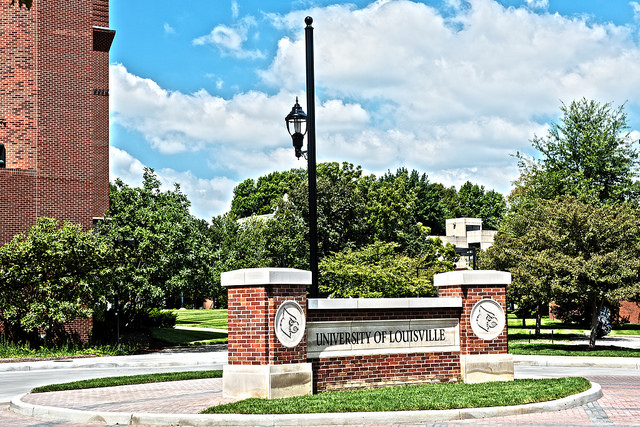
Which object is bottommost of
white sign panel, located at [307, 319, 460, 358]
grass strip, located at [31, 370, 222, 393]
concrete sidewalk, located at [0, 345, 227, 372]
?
concrete sidewalk, located at [0, 345, 227, 372]

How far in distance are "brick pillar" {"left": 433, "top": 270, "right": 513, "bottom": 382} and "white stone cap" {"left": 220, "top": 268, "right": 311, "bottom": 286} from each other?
3394 millimetres

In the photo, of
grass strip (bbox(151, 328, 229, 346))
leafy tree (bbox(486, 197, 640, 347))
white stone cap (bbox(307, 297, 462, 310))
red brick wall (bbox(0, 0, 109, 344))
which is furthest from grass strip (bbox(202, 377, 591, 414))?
grass strip (bbox(151, 328, 229, 346))

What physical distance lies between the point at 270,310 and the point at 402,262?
74.9 ft

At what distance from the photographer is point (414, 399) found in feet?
37.1

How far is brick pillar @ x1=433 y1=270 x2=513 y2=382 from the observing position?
46.4ft

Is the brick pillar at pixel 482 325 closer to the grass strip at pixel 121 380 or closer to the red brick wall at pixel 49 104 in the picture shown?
the grass strip at pixel 121 380

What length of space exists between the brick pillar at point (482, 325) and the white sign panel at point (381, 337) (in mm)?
266

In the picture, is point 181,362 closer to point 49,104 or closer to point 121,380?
point 121,380

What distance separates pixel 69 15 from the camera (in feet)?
96.3

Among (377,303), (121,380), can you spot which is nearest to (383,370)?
(377,303)

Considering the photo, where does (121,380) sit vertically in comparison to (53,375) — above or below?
above

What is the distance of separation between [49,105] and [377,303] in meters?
20.0

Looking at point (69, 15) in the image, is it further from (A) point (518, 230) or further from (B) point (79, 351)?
(A) point (518, 230)

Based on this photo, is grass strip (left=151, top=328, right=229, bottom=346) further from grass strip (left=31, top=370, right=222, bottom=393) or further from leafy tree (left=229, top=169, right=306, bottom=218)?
leafy tree (left=229, top=169, right=306, bottom=218)
